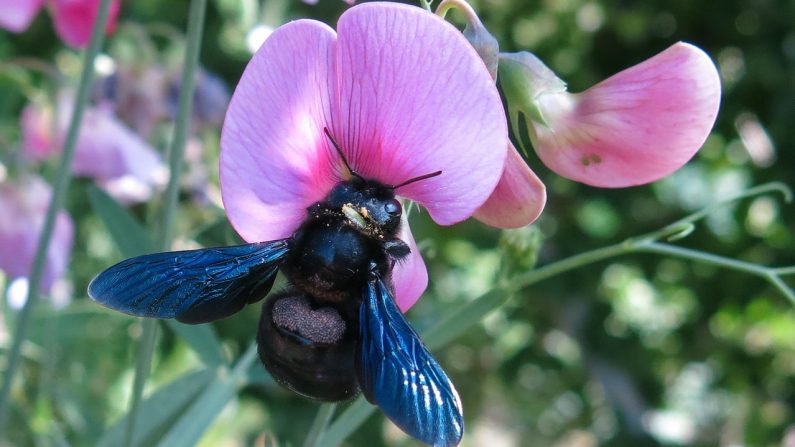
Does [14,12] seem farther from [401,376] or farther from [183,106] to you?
[401,376]

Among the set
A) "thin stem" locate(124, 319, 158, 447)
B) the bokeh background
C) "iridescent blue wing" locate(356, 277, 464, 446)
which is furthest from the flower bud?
the bokeh background

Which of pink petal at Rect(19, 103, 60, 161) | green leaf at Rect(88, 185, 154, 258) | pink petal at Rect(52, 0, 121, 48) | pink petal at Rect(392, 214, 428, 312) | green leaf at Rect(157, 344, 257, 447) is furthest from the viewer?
pink petal at Rect(19, 103, 60, 161)

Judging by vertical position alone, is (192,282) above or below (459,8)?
below

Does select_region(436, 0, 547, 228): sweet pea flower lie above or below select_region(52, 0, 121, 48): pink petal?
above

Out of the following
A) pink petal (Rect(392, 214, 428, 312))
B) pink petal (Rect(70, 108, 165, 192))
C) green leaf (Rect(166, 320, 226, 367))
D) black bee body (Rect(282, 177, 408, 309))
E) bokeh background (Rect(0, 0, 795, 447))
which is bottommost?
bokeh background (Rect(0, 0, 795, 447))

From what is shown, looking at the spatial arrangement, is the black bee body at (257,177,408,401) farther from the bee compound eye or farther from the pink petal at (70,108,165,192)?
the pink petal at (70,108,165,192)

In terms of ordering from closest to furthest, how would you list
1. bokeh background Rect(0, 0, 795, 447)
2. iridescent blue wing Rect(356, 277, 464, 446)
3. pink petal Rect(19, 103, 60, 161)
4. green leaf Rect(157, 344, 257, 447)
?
iridescent blue wing Rect(356, 277, 464, 446)
green leaf Rect(157, 344, 257, 447)
pink petal Rect(19, 103, 60, 161)
bokeh background Rect(0, 0, 795, 447)

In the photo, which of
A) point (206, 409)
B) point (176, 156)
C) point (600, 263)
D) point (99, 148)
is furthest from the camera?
point (600, 263)

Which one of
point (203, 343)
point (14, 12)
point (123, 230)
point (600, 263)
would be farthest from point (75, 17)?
point (600, 263)
